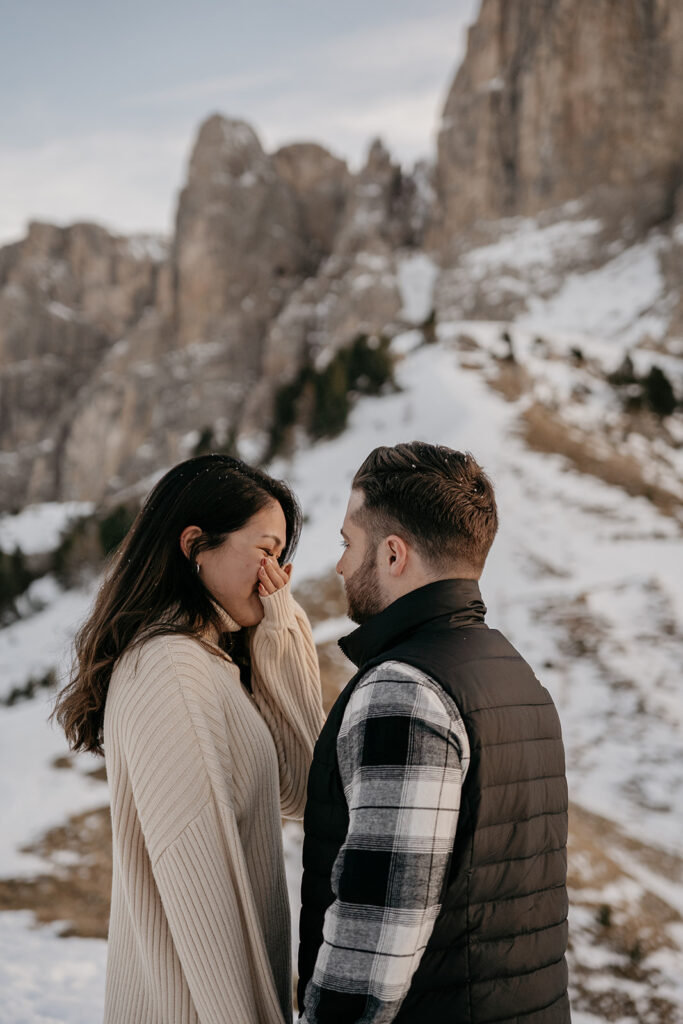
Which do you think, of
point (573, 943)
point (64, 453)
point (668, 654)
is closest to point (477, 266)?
point (64, 453)

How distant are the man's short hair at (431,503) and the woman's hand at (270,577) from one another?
1.62 ft

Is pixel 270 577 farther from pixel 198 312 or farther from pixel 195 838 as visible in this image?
pixel 198 312

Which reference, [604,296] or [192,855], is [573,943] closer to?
[192,855]

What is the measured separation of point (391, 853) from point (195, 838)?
22.2 inches

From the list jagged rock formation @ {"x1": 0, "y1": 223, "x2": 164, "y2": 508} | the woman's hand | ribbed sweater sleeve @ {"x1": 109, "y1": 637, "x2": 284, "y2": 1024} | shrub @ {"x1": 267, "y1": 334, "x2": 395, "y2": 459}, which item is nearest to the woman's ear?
the woman's hand

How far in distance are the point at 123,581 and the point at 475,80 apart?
83337mm

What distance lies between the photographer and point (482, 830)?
1.75 metres

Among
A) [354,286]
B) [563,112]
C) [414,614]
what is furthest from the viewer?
[354,286]

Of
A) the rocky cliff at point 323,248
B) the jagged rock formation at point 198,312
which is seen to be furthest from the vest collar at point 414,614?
the jagged rock formation at point 198,312

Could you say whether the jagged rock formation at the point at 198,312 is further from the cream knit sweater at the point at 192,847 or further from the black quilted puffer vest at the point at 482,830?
the black quilted puffer vest at the point at 482,830

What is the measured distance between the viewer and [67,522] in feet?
104

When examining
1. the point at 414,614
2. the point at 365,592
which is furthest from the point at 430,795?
the point at 365,592

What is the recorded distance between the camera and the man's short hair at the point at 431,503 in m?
1.97

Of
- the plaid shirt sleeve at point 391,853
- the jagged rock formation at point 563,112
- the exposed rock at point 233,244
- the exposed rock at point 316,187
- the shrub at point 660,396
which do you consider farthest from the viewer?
the exposed rock at point 316,187
